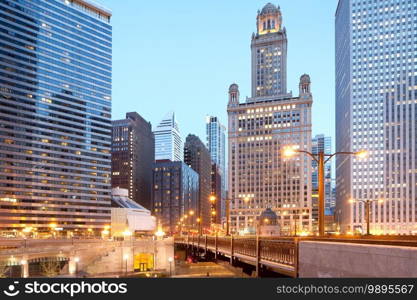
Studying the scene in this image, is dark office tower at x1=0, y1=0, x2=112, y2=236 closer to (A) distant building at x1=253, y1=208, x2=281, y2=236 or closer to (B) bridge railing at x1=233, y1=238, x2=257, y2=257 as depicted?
(A) distant building at x1=253, y1=208, x2=281, y2=236

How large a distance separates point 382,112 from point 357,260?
191 meters

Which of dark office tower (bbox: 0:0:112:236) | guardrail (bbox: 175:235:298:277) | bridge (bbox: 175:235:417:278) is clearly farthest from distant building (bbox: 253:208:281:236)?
dark office tower (bbox: 0:0:112:236)

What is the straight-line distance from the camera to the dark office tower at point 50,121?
164375mm

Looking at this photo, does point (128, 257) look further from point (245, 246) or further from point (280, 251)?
point (280, 251)

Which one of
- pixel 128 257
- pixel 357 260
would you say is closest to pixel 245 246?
pixel 357 260

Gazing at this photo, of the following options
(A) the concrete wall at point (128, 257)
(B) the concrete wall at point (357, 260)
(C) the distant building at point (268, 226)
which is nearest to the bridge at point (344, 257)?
(B) the concrete wall at point (357, 260)

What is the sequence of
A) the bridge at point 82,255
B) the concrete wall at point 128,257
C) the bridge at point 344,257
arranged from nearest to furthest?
the bridge at point 344,257
the bridge at point 82,255
the concrete wall at point 128,257

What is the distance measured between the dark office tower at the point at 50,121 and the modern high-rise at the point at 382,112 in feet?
368

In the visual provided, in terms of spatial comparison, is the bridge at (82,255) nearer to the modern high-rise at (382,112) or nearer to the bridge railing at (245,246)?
the bridge railing at (245,246)

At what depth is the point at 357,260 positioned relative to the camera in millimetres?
11570

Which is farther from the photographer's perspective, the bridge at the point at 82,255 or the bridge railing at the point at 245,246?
the bridge at the point at 82,255

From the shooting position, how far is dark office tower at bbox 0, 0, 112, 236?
539ft

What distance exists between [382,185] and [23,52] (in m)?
154

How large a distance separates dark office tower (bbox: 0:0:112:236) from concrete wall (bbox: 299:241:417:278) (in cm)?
16013
